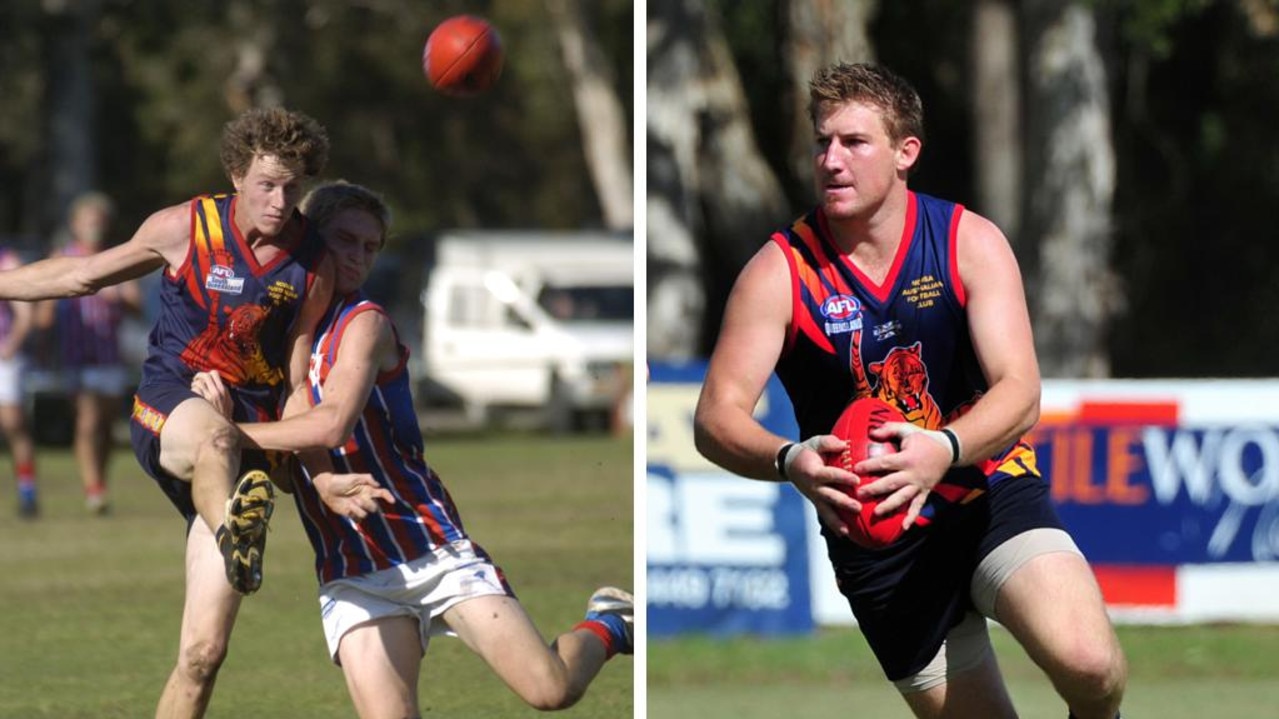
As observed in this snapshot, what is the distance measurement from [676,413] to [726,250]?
37.0ft

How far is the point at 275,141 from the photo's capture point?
6.00 m

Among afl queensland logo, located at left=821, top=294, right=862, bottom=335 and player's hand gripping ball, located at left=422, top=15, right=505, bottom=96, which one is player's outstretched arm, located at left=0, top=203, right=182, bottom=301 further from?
afl queensland logo, located at left=821, top=294, right=862, bottom=335

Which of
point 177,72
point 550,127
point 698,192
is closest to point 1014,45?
point 698,192

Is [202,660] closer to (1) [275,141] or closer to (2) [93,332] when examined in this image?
(1) [275,141]

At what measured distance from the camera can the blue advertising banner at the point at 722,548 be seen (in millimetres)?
11477

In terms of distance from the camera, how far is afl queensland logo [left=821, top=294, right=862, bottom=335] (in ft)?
18.0

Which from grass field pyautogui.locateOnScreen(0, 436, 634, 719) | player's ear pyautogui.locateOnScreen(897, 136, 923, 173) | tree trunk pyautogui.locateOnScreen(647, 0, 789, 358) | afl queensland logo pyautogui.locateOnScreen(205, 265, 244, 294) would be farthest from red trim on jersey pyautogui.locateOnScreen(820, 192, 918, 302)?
tree trunk pyautogui.locateOnScreen(647, 0, 789, 358)

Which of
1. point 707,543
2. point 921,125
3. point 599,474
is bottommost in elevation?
point 599,474

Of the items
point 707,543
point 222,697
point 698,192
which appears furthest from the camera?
point 698,192

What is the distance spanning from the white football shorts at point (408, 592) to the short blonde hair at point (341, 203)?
98 cm

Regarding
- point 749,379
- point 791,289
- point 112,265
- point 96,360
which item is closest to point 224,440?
point 112,265

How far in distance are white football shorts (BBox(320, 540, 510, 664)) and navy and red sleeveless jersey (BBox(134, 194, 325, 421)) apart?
662mm

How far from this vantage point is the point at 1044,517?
5.45 meters

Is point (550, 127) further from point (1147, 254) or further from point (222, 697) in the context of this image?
point (222, 697)
